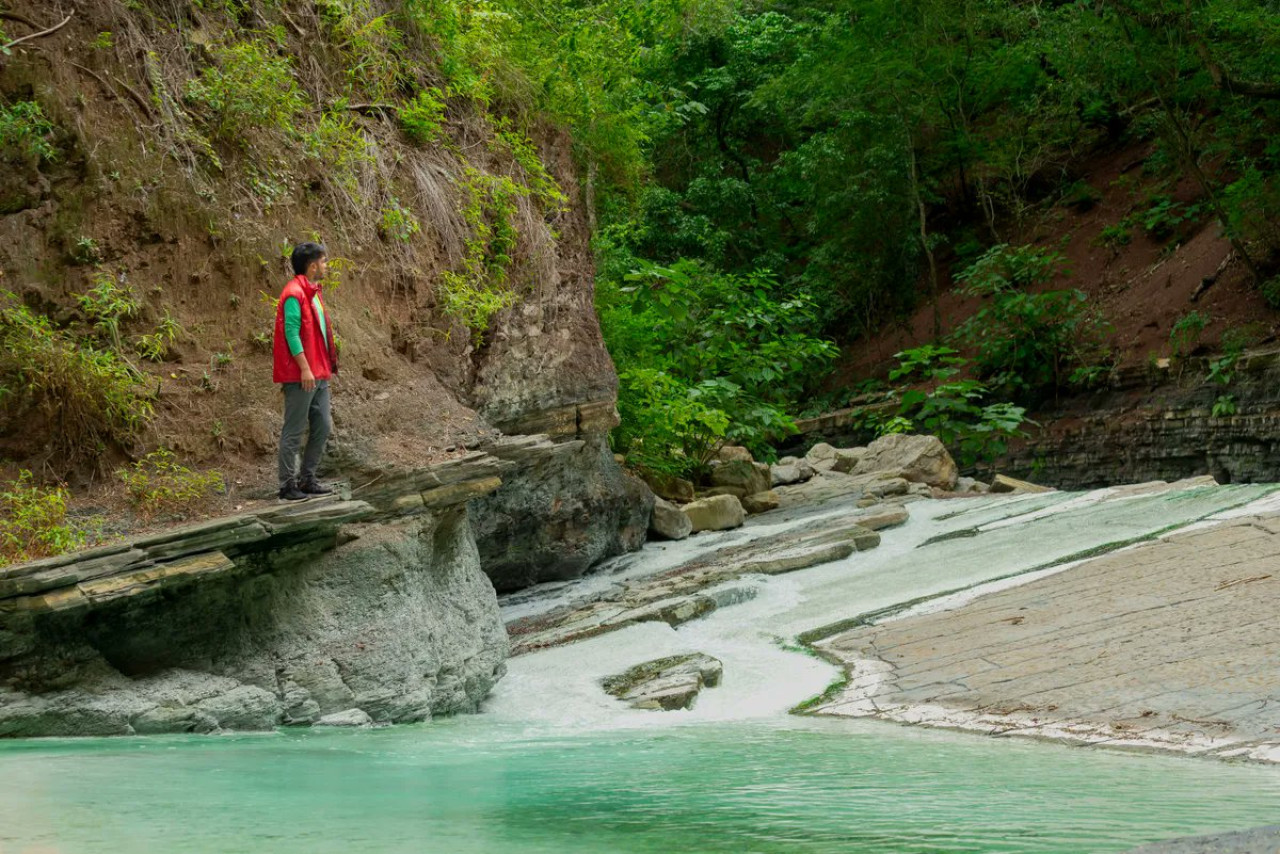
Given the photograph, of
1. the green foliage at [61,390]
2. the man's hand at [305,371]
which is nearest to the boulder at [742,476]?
the man's hand at [305,371]

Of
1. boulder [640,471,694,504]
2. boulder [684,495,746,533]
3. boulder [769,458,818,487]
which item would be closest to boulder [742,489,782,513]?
boulder [640,471,694,504]

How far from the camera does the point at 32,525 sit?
7188 millimetres

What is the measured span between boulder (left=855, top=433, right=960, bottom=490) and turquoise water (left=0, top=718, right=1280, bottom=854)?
1121cm

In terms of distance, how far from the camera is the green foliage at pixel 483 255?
11.0m

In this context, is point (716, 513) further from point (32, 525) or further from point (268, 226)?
point (32, 525)

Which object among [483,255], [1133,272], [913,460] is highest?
[483,255]

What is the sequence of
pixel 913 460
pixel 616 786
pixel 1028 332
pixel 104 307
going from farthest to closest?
pixel 1028 332, pixel 913 460, pixel 104 307, pixel 616 786

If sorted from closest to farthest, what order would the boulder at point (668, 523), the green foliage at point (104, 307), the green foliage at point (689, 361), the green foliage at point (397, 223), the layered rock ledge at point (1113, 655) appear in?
1. the layered rock ledge at point (1113, 655)
2. the green foliage at point (104, 307)
3. the green foliage at point (397, 223)
4. the boulder at point (668, 523)
5. the green foliage at point (689, 361)

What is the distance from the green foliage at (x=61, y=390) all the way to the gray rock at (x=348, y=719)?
232cm

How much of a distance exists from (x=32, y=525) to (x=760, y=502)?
10.9 metres

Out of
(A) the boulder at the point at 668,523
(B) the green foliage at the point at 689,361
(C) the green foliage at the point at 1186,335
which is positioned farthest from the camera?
(C) the green foliage at the point at 1186,335

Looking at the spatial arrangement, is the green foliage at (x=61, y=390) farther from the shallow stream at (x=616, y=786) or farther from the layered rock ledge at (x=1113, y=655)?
the layered rock ledge at (x=1113, y=655)

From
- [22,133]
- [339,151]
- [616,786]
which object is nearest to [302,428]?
[22,133]

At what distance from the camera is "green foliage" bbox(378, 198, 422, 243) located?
33.8 ft
